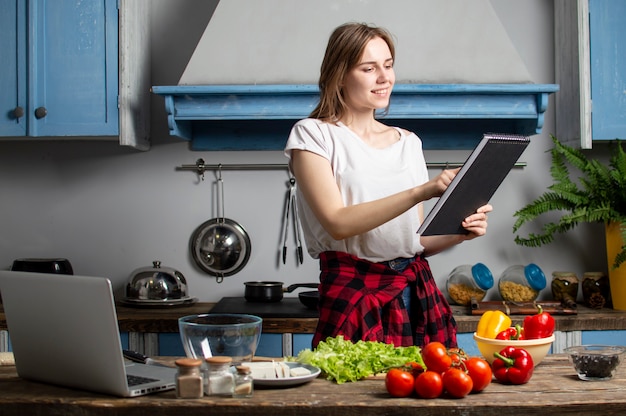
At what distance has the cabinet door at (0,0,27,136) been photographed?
3.21 m

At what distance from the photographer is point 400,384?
1371mm

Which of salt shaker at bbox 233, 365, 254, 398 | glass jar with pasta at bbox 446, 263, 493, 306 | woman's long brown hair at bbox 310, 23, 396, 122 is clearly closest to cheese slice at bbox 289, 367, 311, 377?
salt shaker at bbox 233, 365, 254, 398

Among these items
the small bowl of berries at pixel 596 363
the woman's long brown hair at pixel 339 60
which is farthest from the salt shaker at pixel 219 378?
the woman's long brown hair at pixel 339 60

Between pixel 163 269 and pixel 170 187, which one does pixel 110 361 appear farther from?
pixel 170 187

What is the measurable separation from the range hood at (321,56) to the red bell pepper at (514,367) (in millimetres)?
1693

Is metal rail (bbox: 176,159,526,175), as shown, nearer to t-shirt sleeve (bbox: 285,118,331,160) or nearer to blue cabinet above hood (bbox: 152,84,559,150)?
blue cabinet above hood (bbox: 152,84,559,150)

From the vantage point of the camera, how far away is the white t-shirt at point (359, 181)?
2000mm

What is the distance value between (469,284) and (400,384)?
1.99 metres

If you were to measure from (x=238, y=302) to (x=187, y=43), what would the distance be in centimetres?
119

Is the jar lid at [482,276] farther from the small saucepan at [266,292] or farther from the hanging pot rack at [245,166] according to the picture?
the small saucepan at [266,292]

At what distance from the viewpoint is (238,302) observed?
332 cm

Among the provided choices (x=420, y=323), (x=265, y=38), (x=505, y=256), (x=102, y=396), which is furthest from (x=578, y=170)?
(x=102, y=396)

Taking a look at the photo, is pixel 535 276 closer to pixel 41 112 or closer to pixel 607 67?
pixel 607 67

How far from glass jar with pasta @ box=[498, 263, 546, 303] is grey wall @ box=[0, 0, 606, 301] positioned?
145 millimetres
